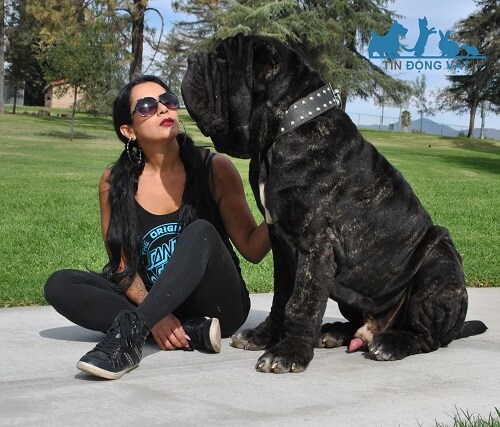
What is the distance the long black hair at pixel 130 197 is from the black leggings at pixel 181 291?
0.44ft

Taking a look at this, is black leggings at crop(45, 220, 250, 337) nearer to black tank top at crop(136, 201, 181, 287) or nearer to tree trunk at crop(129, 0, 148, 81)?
black tank top at crop(136, 201, 181, 287)

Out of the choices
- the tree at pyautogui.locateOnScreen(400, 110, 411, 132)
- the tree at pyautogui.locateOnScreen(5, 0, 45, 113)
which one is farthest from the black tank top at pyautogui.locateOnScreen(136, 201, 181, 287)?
the tree at pyautogui.locateOnScreen(400, 110, 411, 132)

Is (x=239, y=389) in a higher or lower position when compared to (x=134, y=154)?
lower

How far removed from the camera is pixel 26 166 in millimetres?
19547

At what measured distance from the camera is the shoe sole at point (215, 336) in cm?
402

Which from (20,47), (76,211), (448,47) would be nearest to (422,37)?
(448,47)

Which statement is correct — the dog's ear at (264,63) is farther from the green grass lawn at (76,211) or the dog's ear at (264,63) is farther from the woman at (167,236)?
the green grass lawn at (76,211)

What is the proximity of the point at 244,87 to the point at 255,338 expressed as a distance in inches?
50.5

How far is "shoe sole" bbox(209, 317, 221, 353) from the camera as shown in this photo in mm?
4020

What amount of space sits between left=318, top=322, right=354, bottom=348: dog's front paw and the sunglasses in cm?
139

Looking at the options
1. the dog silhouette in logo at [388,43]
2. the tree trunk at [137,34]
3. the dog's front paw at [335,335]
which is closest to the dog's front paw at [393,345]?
the dog's front paw at [335,335]

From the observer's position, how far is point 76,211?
1117 centimetres

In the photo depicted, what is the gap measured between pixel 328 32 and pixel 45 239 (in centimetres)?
3747

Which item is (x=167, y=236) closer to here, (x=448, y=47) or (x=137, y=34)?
(x=137, y=34)
